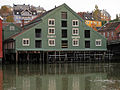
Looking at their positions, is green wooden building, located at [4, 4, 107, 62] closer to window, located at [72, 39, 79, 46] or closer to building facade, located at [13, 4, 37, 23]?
window, located at [72, 39, 79, 46]

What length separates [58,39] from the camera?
6731 centimetres

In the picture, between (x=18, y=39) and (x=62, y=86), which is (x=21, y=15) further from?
(x=62, y=86)

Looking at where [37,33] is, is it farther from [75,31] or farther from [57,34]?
[75,31]

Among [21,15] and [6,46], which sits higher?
[21,15]

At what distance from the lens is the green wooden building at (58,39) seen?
213ft

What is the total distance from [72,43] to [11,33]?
719 inches

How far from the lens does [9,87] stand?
26.6m

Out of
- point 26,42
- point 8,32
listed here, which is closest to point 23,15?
point 8,32

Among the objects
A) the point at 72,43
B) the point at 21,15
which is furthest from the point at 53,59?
the point at 21,15

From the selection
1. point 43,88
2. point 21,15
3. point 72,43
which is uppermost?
point 21,15

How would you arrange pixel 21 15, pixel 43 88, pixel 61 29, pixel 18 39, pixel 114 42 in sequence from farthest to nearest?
pixel 21 15 → pixel 114 42 → pixel 61 29 → pixel 18 39 → pixel 43 88

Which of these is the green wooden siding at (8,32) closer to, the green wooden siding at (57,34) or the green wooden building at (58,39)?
the green wooden building at (58,39)

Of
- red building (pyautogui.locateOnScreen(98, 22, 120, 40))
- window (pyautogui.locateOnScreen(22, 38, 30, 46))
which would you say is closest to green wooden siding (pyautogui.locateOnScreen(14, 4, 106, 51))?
window (pyautogui.locateOnScreen(22, 38, 30, 46))

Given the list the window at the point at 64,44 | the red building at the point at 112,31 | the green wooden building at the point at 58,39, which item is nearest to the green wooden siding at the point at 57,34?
the green wooden building at the point at 58,39
